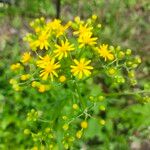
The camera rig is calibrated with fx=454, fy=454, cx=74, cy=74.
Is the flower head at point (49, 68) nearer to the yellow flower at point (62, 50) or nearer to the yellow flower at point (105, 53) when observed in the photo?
the yellow flower at point (62, 50)

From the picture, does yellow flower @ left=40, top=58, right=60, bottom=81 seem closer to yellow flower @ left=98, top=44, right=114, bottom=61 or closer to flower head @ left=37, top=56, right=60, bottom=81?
flower head @ left=37, top=56, right=60, bottom=81

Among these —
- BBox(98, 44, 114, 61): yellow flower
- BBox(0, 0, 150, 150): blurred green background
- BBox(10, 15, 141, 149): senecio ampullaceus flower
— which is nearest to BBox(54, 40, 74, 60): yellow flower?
BBox(10, 15, 141, 149): senecio ampullaceus flower

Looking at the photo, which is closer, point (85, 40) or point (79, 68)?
point (79, 68)

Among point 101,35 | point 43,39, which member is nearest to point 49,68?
point 43,39

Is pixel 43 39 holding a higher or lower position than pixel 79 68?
higher

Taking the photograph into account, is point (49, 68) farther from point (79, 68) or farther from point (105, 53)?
point (105, 53)

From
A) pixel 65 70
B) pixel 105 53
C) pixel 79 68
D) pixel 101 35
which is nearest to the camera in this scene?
pixel 79 68

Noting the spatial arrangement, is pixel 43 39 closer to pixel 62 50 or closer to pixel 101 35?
pixel 62 50

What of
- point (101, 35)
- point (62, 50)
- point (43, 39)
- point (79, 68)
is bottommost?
point (79, 68)

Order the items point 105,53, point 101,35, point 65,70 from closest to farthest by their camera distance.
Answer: point 65,70 → point 105,53 → point 101,35
